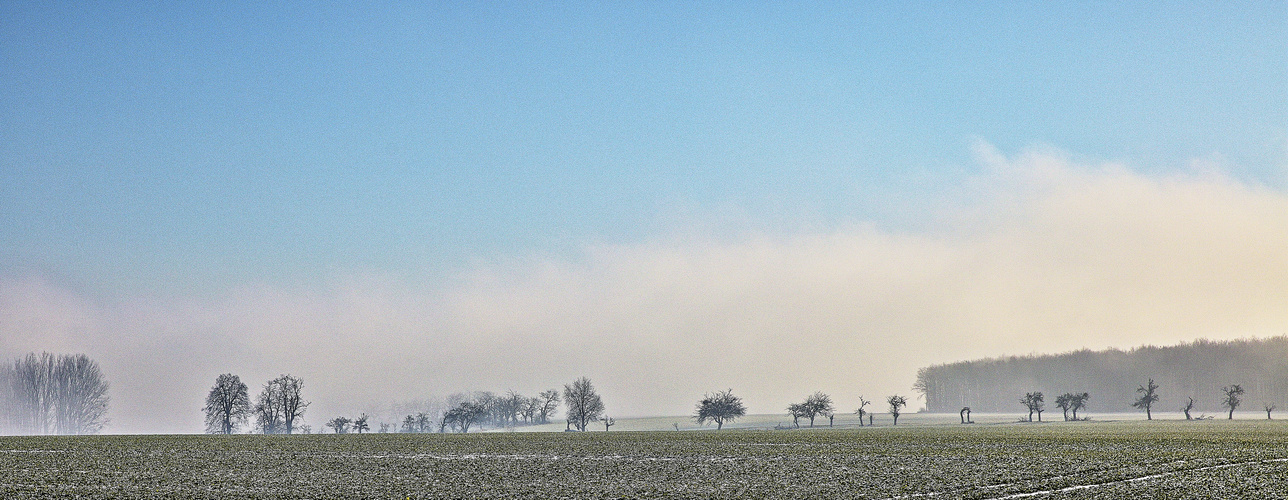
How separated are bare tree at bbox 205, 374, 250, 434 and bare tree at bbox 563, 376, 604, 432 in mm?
59927

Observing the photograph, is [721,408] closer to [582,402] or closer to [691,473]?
[582,402]

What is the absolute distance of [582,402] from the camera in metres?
187

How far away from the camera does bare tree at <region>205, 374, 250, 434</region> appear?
563ft

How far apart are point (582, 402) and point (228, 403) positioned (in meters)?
64.4

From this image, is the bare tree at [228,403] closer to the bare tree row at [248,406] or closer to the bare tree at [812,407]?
the bare tree row at [248,406]

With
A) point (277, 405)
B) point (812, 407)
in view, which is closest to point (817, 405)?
point (812, 407)

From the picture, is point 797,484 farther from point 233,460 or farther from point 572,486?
point 233,460

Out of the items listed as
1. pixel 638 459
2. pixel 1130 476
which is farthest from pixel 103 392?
pixel 1130 476

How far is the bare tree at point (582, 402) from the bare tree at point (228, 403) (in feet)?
197

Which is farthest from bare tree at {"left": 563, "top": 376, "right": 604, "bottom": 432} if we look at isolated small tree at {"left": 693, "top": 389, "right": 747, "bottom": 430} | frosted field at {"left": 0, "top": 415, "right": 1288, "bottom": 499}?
frosted field at {"left": 0, "top": 415, "right": 1288, "bottom": 499}

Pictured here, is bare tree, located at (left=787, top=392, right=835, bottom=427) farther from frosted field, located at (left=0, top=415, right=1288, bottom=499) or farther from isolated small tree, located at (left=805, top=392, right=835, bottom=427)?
frosted field, located at (left=0, top=415, right=1288, bottom=499)

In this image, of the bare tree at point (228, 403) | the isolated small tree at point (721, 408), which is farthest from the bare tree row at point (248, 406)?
the isolated small tree at point (721, 408)

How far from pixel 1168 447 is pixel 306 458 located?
54787mm

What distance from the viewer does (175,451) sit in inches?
2721
